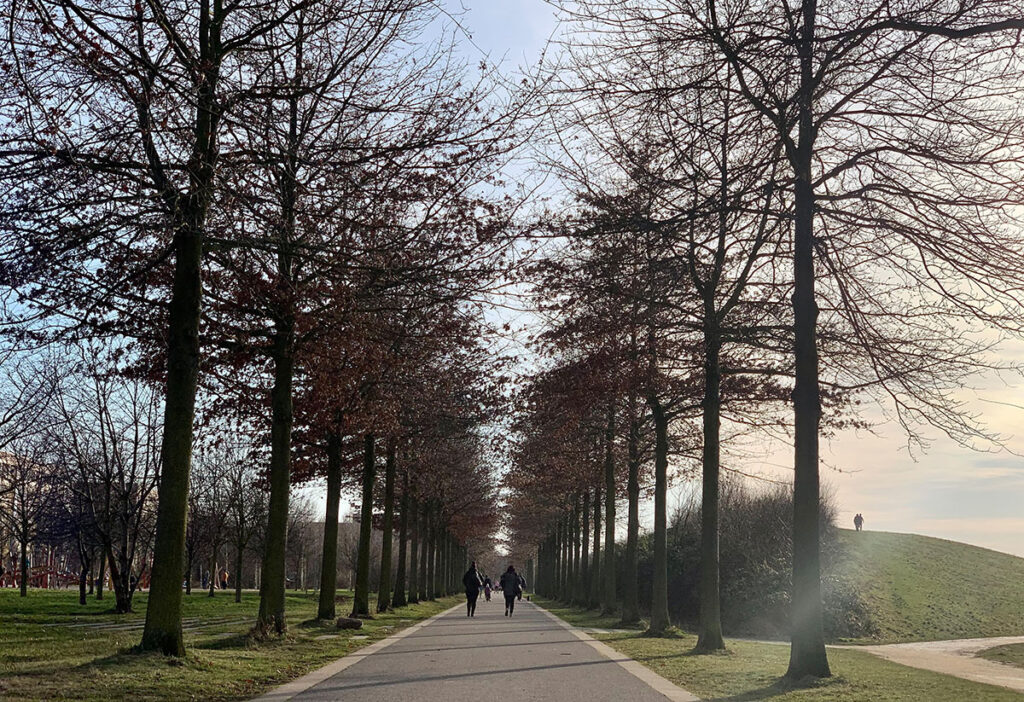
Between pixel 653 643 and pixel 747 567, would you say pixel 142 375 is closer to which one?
pixel 653 643

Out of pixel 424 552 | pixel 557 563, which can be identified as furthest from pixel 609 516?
pixel 557 563

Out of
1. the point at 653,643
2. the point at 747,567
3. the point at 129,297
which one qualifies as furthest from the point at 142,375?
the point at 747,567

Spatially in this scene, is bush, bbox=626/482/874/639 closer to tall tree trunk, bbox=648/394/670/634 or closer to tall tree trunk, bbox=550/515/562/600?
tall tree trunk, bbox=648/394/670/634

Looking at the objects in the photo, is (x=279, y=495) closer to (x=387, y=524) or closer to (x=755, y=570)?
(x=387, y=524)

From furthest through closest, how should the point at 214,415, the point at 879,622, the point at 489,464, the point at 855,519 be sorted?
the point at 855,519 → the point at 489,464 → the point at 879,622 → the point at 214,415

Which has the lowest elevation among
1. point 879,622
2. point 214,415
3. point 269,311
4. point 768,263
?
point 879,622

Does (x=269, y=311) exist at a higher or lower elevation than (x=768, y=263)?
lower

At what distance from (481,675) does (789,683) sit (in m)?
3.80

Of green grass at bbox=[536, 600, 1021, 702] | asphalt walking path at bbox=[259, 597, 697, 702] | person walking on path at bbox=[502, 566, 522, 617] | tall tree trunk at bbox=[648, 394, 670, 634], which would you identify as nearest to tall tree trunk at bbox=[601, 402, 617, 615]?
person walking on path at bbox=[502, 566, 522, 617]

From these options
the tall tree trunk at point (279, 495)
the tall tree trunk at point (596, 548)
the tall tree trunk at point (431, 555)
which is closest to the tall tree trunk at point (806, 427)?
the tall tree trunk at point (279, 495)

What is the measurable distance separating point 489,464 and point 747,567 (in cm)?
1805

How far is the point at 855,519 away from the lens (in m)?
68.0

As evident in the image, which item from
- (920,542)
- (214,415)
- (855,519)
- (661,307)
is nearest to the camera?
(661,307)

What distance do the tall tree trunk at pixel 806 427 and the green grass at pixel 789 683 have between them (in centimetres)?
49
